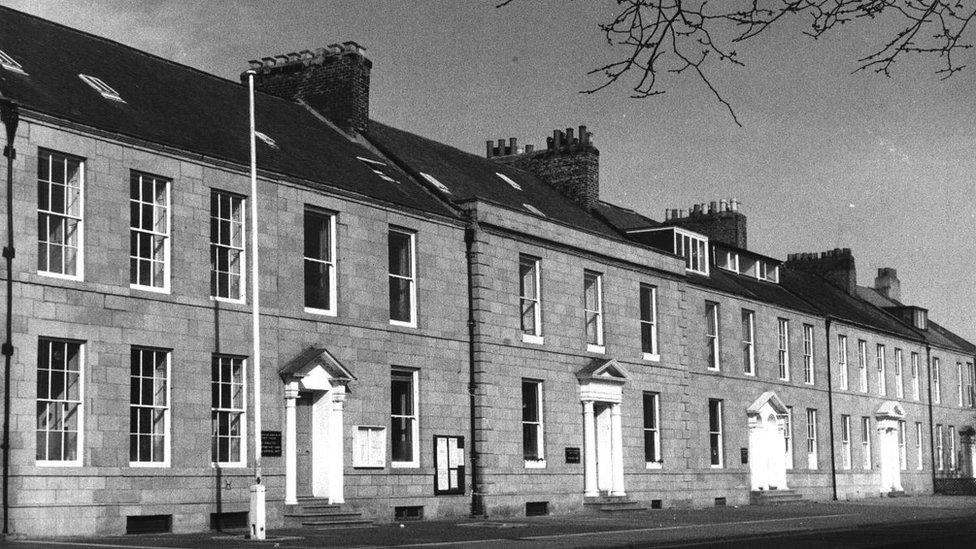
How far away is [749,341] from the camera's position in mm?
50812

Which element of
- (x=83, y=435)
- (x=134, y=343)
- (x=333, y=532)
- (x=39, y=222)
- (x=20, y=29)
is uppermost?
(x=20, y=29)

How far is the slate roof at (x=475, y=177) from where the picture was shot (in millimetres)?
39250

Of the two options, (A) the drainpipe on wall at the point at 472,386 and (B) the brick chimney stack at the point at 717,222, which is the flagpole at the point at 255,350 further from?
(B) the brick chimney stack at the point at 717,222

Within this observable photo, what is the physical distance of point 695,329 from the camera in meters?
46.8

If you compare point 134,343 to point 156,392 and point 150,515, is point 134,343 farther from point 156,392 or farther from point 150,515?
point 150,515

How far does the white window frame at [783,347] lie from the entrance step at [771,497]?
5148 millimetres

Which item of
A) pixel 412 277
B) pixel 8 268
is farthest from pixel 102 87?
pixel 412 277

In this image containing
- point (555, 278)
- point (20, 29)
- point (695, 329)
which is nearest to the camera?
point (20, 29)

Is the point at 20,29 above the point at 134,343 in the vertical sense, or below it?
above

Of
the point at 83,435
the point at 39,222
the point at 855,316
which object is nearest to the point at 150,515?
the point at 83,435

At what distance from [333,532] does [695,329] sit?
869 inches

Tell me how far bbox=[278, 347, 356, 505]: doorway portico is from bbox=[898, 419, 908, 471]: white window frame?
39295mm

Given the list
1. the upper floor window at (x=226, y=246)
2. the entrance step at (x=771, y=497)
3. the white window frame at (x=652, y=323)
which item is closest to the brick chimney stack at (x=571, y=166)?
the white window frame at (x=652, y=323)

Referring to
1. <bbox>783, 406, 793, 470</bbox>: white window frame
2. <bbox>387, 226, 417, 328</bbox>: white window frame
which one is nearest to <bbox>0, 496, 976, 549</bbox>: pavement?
<bbox>387, 226, 417, 328</bbox>: white window frame
